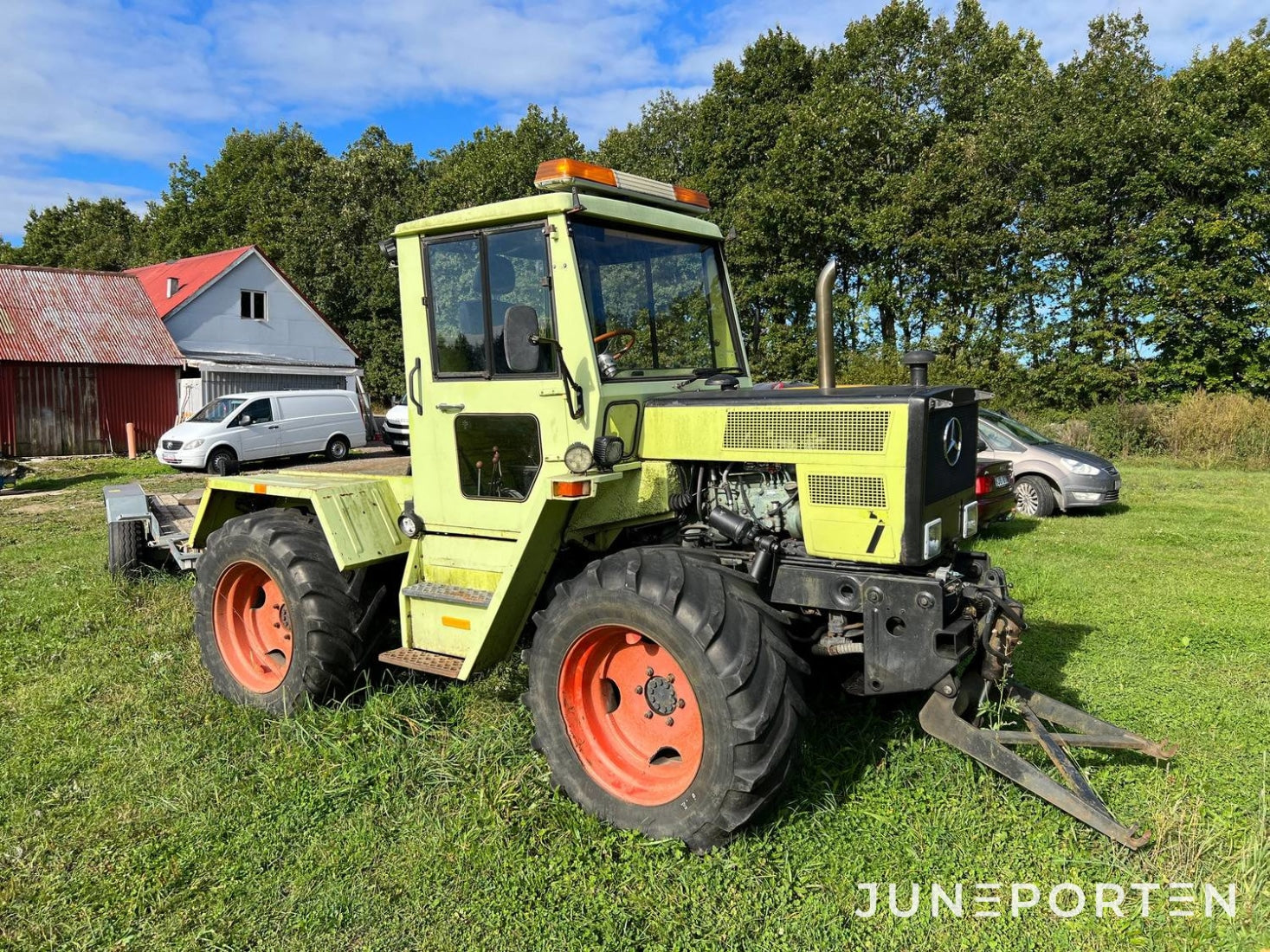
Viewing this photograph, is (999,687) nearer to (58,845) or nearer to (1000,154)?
(58,845)

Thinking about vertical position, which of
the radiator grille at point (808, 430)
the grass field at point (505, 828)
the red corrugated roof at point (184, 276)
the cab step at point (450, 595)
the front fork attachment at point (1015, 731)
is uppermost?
the red corrugated roof at point (184, 276)

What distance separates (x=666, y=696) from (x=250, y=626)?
2.96 meters

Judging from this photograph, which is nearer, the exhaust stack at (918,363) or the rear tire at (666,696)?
the rear tire at (666,696)

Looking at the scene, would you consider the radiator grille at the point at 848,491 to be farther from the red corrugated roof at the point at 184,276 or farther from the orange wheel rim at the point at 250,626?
the red corrugated roof at the point at 184,276

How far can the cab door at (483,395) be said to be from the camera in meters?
4.02

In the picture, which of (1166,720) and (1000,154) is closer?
(1166,720)

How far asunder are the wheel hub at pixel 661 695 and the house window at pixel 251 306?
2750 cm

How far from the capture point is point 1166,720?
4566 millimetres

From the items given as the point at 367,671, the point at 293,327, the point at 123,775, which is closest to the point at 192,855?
the point at 123,775

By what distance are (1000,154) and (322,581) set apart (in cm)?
2389

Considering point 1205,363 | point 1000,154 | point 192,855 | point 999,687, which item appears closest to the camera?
point 192,855

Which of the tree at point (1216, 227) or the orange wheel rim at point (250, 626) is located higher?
the tree at point (1216, 227)

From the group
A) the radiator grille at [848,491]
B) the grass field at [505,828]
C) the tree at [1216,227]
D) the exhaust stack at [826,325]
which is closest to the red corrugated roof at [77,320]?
the grass field at [505,828]

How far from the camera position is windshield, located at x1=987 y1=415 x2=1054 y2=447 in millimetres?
12594
